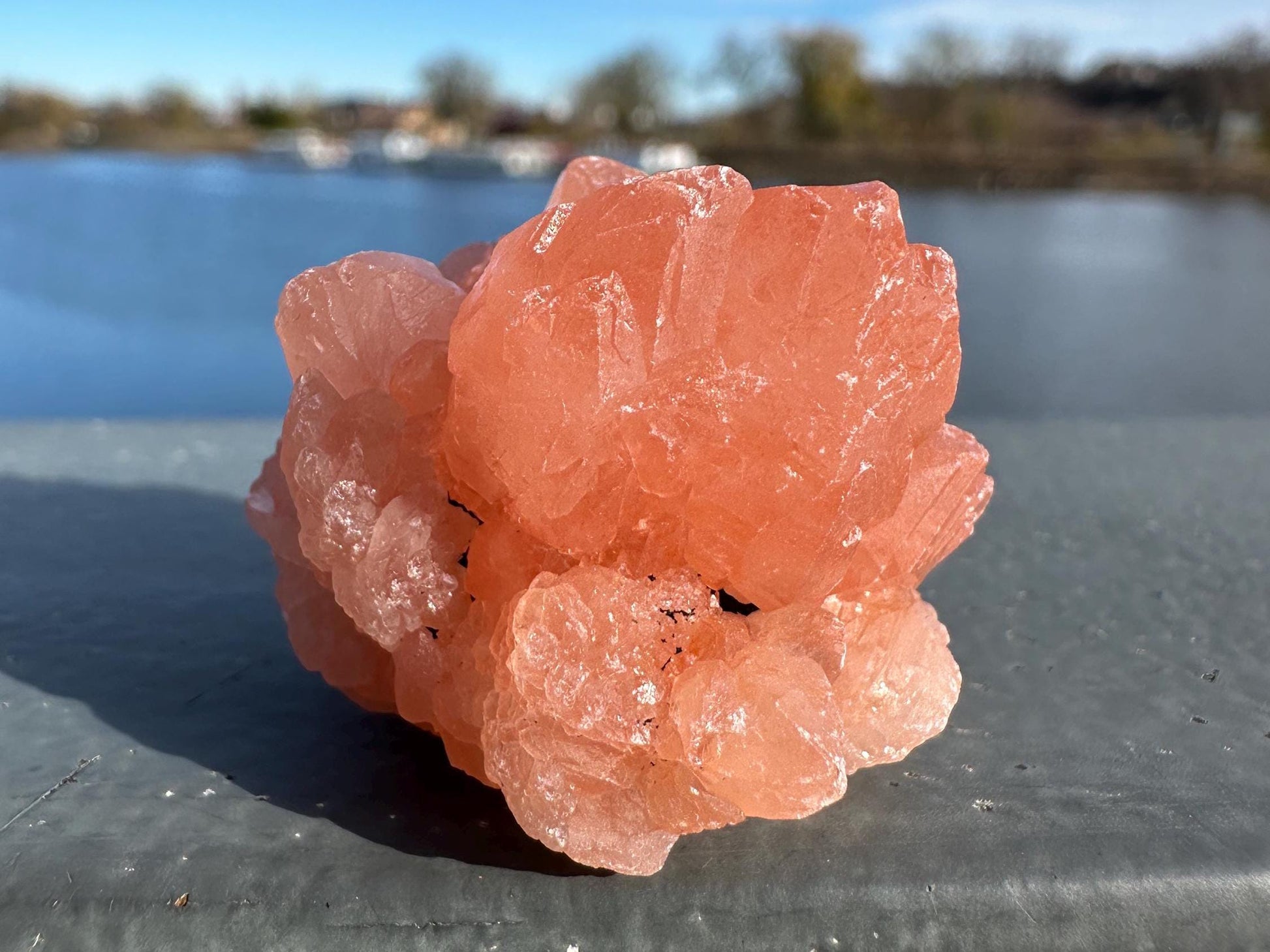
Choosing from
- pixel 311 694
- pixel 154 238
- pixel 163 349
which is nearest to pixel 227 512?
pixel 311 694

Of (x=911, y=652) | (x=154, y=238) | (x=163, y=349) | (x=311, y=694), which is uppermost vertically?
(x=911, y=652)

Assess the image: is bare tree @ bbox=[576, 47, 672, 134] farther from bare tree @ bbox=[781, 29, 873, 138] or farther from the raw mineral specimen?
the raw mineral specimen

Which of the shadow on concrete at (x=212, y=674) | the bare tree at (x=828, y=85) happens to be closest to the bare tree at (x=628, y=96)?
the bare tree at (x=828, y=85)

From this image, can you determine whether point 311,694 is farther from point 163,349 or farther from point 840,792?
point 163,349

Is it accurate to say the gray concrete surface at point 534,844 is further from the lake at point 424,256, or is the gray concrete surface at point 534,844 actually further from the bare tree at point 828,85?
the bare tree at point 828,85

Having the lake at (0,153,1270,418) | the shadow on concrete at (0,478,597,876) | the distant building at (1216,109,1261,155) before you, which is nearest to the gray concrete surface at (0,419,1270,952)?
the shadow on concrete at (0,478,597,876)

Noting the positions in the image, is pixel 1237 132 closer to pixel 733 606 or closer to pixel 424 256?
pixel 424 256

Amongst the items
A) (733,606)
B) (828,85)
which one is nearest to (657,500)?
(733,606)
